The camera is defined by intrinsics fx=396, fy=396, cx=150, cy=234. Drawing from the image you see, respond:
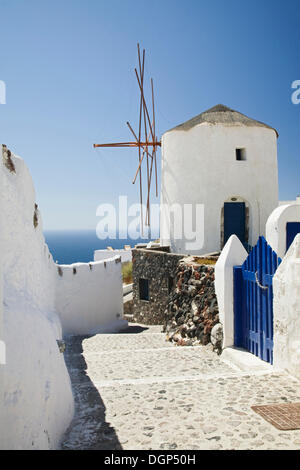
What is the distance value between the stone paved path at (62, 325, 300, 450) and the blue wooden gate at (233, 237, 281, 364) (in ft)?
2.15

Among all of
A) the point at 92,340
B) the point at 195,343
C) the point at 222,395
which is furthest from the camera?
the point at 92,340

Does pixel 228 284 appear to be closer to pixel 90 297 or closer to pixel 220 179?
pixel 90 297

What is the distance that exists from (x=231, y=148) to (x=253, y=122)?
1555 millimetres

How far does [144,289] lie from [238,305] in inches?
330

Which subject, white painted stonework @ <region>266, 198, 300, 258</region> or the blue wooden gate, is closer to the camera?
the blue wooden gate

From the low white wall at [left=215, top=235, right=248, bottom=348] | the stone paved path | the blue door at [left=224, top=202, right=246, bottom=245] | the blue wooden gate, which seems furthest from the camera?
the blue door at [left=224, top=202, right=246, bottom=245]

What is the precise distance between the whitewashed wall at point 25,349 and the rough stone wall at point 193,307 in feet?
13.6

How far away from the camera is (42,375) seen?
3.24 meters

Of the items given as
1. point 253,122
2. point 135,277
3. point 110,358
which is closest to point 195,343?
A: point 110,358

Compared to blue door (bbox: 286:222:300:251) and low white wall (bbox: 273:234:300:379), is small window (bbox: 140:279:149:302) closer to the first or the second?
blue door (bbox: 286:222:300:251)

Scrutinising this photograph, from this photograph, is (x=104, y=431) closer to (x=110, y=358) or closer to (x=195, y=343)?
(x=110, y=358)

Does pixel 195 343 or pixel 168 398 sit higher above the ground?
pixel 168 398

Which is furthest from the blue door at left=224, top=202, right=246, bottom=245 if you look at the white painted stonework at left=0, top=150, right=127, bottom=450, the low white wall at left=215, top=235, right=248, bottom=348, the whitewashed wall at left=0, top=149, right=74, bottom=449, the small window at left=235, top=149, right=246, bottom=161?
the whitewashed wall at left=0, top=149, right=74, bottom=449

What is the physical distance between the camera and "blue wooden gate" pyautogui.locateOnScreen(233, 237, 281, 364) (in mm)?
5648
